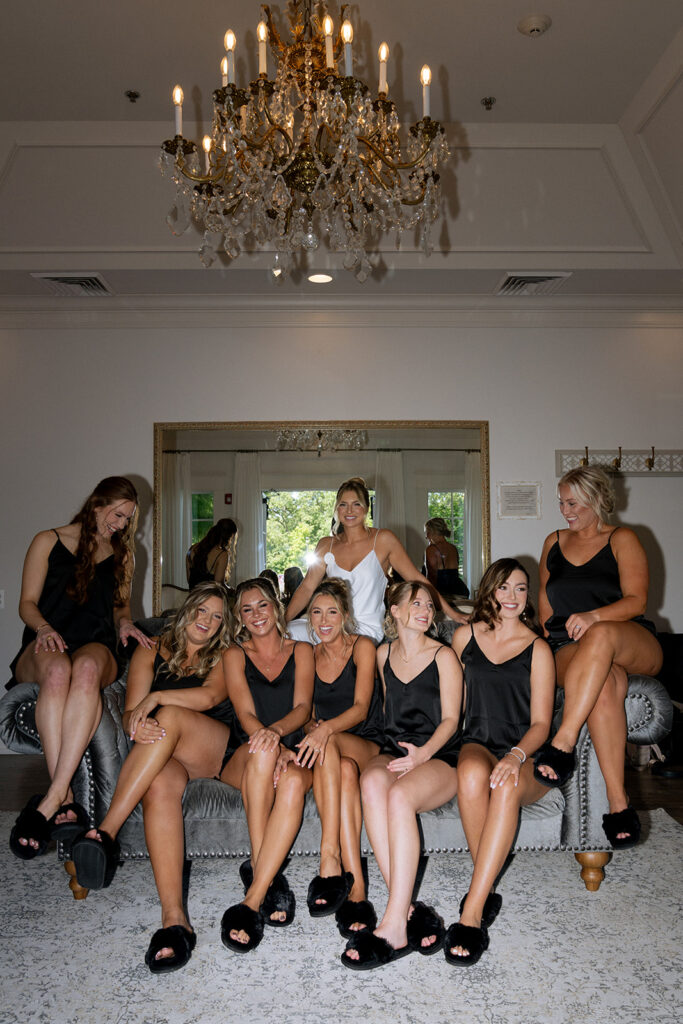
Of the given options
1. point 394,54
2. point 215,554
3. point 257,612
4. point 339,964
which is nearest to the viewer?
point 339,964

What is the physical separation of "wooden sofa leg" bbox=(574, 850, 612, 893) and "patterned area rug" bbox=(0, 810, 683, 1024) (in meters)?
→ 0.05

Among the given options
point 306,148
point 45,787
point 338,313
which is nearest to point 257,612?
point 306,148

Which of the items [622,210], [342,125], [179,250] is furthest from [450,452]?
[342,125]

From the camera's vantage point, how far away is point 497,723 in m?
2.91

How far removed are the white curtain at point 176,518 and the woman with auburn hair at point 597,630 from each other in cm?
251

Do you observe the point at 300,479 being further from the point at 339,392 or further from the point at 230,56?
the point at 230,56

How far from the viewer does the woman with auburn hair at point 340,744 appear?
2629mm

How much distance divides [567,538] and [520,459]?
2010mm

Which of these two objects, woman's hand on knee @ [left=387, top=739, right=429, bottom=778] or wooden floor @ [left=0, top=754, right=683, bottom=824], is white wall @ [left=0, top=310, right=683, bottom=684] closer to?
wooden floor @ [left=0, top=754, right=683, bottom=824]

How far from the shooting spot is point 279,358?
5465mm

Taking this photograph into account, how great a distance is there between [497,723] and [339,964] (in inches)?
35.9

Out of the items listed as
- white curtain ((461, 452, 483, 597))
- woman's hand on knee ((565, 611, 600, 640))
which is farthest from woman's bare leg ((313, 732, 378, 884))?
white curtain ((461, 452, 483, 597))

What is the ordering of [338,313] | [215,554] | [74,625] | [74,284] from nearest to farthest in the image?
[74,625] < [74,284] < [215,554] < [338,313]

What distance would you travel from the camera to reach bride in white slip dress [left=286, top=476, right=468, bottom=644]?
12.6 feet
